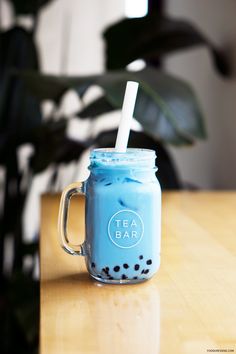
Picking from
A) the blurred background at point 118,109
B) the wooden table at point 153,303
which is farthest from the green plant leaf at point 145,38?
the wooden table at point 153,303

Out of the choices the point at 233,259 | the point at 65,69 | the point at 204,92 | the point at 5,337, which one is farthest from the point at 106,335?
the point at 65,69

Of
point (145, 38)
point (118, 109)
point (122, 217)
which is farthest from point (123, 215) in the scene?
point (145, 38)

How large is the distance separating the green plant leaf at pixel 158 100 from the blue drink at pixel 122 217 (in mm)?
342

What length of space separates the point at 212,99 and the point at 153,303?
4.36ft

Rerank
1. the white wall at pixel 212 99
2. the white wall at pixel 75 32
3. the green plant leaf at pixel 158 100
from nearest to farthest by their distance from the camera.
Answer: the green plant leaf at pixel 158 100, the white wall at pixel 212 99, the white wall at pixel 75 32

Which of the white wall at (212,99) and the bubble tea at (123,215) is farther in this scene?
the white wall at (212,99)

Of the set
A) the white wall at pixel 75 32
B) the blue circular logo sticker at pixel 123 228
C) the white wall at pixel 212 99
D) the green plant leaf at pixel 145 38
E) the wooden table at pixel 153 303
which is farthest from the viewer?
the white wall at pixel 75 32

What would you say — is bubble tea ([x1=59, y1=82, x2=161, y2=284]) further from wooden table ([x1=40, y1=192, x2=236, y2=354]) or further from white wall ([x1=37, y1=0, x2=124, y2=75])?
white wall ([x1=37, y1=0, x2=124, y2=75])

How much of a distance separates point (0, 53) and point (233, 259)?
1.13 metres

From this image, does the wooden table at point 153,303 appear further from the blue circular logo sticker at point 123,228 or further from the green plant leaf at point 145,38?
the green plant leaf at point 145,38

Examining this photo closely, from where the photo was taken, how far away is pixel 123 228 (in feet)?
2.01

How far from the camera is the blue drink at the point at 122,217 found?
0.61m

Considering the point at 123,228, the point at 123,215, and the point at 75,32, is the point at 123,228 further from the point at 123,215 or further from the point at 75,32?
the point at 75,32

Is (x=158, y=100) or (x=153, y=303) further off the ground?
(x=158, y=100)
